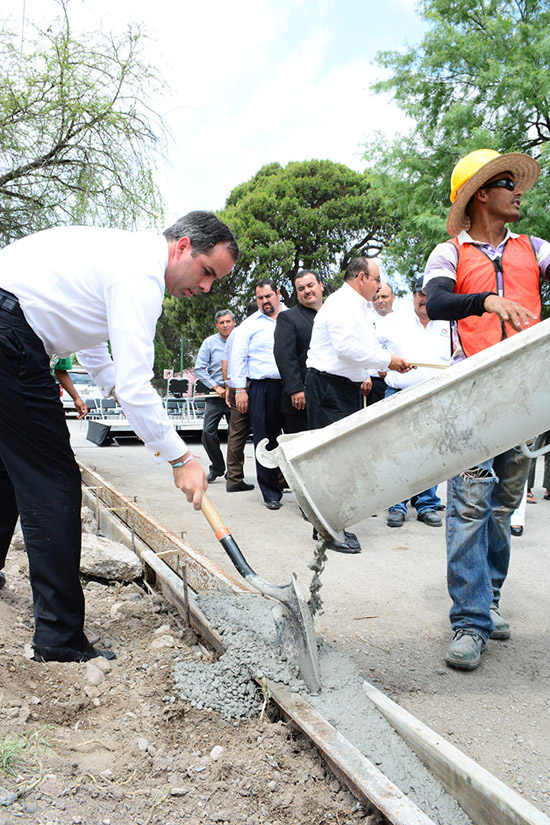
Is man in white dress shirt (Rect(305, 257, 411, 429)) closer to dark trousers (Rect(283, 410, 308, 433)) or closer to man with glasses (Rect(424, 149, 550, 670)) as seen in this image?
dark trousers (Rect(283, 410, 308, 433))

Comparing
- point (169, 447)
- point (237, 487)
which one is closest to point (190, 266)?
point (169, 447)

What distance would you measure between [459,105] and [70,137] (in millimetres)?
12176

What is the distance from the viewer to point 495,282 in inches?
113

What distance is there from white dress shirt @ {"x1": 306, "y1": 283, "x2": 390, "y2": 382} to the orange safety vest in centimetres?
181

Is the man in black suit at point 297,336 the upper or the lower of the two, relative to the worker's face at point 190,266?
lower

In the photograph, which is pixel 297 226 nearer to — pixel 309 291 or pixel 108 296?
pixel 309 291

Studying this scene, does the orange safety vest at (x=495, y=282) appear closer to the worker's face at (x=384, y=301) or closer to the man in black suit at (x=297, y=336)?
the man in black suit at (x=297, y=336)

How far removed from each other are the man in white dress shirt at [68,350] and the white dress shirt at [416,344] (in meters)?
3.42

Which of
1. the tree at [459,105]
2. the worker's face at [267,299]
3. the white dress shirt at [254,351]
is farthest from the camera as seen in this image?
the tree at [459,105]

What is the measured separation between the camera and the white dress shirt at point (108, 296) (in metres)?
2.38

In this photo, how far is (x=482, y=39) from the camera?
18.2 metres

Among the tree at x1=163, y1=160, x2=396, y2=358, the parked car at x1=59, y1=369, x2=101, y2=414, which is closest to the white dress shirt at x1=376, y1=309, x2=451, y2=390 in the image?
the parked car at x1=59, y1=369, x2=101, y2=414

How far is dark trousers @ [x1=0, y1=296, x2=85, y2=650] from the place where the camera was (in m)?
2.46

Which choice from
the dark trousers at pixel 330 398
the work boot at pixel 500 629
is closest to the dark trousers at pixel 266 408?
the dark trousers at pixel 330 398
